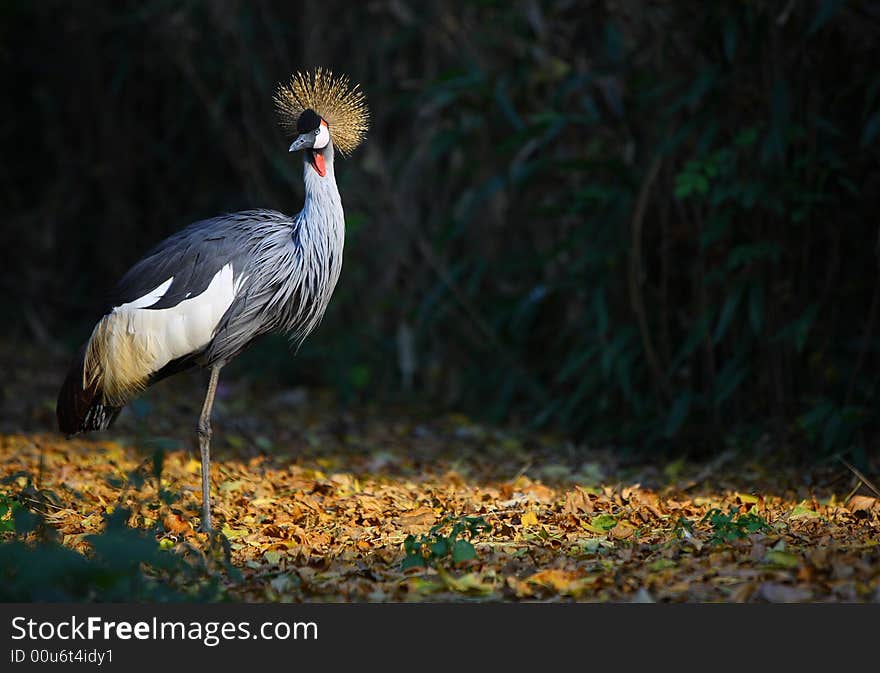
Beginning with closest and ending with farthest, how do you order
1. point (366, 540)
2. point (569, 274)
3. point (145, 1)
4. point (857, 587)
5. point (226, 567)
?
1. point (857, 587)
2. point (226, 567)
3. point (366, 540)
4. point (569, 274)
5. point (145, 1)

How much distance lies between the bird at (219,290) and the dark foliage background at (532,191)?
1.98 m

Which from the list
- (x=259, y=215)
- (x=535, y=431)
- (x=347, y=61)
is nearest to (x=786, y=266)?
(x=535, y=431)

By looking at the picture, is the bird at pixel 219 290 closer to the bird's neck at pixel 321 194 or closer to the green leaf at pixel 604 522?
the bird's neck at pixel 321 194

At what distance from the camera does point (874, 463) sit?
597 centimetres

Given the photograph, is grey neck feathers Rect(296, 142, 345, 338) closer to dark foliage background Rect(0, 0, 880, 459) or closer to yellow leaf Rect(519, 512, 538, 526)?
yellow leaf Rect(519, 512, 538, 526)

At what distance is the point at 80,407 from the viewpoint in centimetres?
510

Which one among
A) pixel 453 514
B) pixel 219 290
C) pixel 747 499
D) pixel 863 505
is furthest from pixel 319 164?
pixel 863 505

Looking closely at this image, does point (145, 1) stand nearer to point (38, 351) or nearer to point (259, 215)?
point (38, 351)

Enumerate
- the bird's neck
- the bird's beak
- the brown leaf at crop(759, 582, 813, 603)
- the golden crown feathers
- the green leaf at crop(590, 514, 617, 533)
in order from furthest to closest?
the golden crown feathers → the bird's neck → the bird's beak → the green leaf at crop(590, 514, 617, 533) → the brown leaf at crop(759, 582, 813, 603)

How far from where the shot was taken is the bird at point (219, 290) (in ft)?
16.2

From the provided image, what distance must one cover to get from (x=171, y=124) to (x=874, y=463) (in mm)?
7180

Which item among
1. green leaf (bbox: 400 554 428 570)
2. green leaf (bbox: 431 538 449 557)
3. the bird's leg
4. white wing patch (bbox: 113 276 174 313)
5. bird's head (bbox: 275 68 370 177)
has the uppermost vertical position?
bird's head (bbox: 275 68 370 177)

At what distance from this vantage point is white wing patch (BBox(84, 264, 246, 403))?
493cm

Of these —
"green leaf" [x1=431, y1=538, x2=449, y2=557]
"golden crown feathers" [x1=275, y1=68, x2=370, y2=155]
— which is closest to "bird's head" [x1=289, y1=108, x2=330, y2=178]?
"golden crown feathers" [x1=275, y1=68, x2=370, y2=155]
